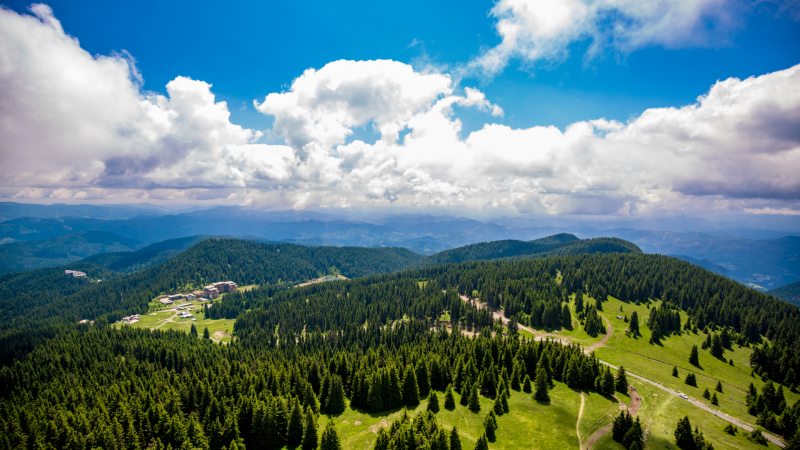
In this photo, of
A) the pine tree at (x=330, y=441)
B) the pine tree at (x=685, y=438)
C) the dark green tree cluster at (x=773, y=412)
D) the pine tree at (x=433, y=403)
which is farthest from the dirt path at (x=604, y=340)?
the pine tree at (x=330, y=441)

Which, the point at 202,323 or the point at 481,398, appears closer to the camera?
the point at 481,398

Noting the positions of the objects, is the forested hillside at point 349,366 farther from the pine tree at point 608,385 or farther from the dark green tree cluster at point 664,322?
the dark green tree cluster at point 664,322

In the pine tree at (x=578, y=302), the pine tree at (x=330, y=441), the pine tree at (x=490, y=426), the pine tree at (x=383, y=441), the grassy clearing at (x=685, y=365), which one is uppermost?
the pine tree at (x=383, y=441)

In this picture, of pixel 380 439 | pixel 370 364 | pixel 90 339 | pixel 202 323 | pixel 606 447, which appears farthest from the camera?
pixel 202 323

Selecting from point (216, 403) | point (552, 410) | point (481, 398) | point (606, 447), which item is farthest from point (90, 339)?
point (606, 447)

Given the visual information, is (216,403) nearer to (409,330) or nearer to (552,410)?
(552,410)
